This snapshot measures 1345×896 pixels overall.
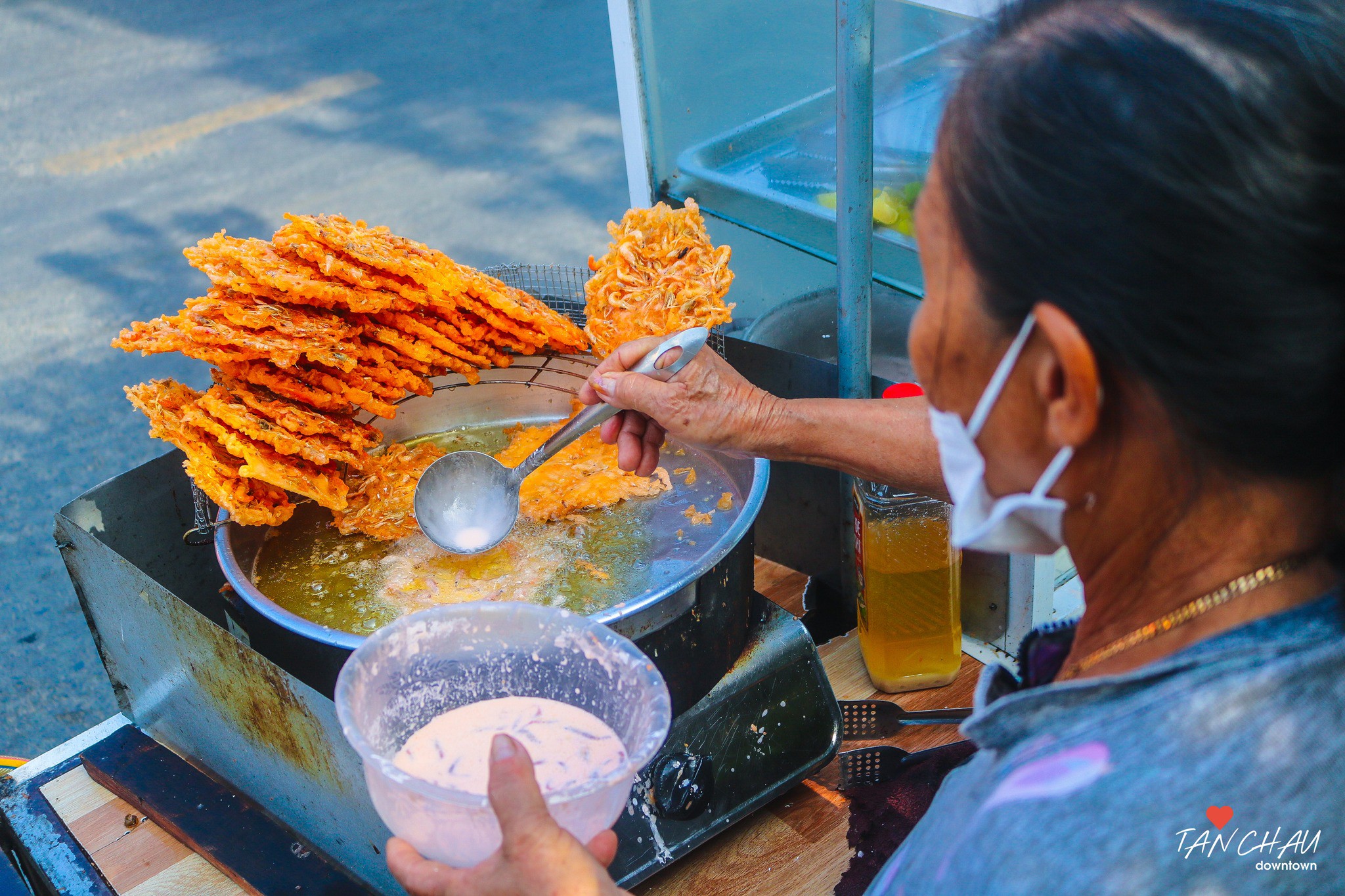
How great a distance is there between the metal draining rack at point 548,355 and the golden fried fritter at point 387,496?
0.12 meters

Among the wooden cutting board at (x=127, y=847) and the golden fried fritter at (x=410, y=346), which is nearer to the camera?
the wooden cutting board at (x=127, y=847)

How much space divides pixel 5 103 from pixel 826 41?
25.5ft

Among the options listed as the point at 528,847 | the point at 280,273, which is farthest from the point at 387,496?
the point at 528,847

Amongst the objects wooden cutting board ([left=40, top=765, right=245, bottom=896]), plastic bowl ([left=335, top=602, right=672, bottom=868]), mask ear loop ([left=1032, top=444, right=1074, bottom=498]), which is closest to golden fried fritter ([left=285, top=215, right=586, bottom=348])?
plastic bowl ([left=335, top=602, right=672, bottom=868])

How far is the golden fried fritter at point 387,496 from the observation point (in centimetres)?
175

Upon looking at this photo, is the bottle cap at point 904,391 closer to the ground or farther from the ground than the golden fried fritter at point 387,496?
farther from the ground

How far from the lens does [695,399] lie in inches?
62.4

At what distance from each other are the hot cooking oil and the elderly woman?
2.43ft

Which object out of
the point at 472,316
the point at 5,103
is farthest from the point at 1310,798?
the point at 5,103

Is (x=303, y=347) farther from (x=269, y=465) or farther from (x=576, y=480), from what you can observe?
(x=576, y=480)

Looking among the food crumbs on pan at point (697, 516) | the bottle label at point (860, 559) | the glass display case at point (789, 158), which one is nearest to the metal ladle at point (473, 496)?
the food crumbs on pan at point (697, 516)

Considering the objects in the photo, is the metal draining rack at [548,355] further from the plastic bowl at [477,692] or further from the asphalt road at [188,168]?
the asphalt road at [188,168]

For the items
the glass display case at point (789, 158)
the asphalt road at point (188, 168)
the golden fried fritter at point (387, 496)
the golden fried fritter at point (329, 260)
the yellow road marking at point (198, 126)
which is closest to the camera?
→ the golden fried fritter at point (329, 260)

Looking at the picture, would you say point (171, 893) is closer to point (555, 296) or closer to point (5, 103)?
point (555, 296)
